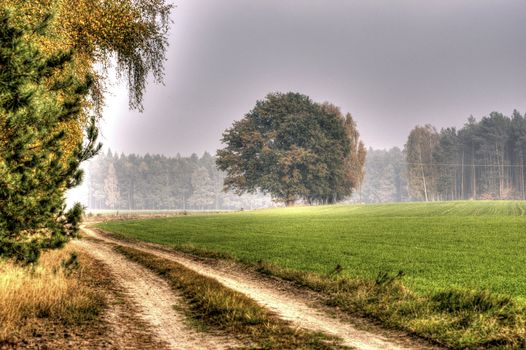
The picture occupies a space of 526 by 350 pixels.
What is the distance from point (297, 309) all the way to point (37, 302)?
6194mm

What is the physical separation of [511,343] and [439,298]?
3.53 metres

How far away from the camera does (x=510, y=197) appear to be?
131 m

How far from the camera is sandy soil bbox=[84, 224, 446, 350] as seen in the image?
8.41m

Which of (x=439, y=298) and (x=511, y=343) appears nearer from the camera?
(x=511, y=343)

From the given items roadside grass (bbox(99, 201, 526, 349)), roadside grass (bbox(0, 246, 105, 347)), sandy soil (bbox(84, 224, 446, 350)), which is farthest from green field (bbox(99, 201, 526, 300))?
roadside grass (bbox(0, 246, 105, 347))

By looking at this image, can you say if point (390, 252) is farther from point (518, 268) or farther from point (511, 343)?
point (511, 343)

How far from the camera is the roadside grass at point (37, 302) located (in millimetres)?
9250

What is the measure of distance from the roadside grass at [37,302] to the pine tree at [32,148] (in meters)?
0.85

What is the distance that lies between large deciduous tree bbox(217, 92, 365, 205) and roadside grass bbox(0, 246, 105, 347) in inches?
2703

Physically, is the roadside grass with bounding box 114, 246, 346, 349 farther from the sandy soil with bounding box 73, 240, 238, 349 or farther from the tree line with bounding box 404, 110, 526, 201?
the tree line with bounding box 404, 110, 526, 201

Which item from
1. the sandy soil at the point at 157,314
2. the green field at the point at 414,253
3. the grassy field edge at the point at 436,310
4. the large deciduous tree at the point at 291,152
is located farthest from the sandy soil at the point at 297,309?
the large deciduous tree at the point at 291,152

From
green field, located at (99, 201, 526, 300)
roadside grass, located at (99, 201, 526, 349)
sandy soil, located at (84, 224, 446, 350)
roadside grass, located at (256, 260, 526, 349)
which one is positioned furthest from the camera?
green field, located at (99, 201, 526, 300)

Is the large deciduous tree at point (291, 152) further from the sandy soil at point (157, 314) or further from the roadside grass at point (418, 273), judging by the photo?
the sandy soil at point (157, 314)

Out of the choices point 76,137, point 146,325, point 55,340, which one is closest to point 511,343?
point 146,325
